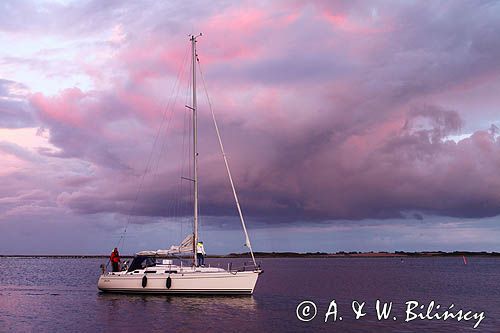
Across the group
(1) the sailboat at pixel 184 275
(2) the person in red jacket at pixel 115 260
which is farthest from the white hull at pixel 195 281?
(2) the person in red jacket at pixel 115 260

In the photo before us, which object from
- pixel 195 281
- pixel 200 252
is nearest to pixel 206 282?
pixel 195 281

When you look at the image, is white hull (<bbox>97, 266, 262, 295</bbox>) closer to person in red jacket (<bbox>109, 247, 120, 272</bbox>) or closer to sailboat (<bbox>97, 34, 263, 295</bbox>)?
sailboat (<bbox>97, 34, 263, 295</bbox>)

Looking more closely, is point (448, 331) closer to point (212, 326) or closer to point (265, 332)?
point (265, 332)

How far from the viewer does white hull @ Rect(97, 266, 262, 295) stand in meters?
39.9

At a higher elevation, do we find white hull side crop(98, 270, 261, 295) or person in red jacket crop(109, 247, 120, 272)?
person in red jacket crop(109, 247, 120, 272)

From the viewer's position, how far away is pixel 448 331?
97.4 ft

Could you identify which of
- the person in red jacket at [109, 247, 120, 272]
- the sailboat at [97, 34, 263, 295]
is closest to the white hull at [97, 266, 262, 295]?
the sailboat at [97, 34, 263, 295]

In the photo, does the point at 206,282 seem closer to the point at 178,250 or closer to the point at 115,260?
the point at 178,250

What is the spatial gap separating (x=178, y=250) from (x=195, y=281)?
3.35 m

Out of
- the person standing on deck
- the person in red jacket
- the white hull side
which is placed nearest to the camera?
the white hull side

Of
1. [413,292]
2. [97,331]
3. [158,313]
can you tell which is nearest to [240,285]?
[158,313]

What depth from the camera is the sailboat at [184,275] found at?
39969 mm

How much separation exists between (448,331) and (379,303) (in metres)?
14.2

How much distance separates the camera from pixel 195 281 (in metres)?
40.0
